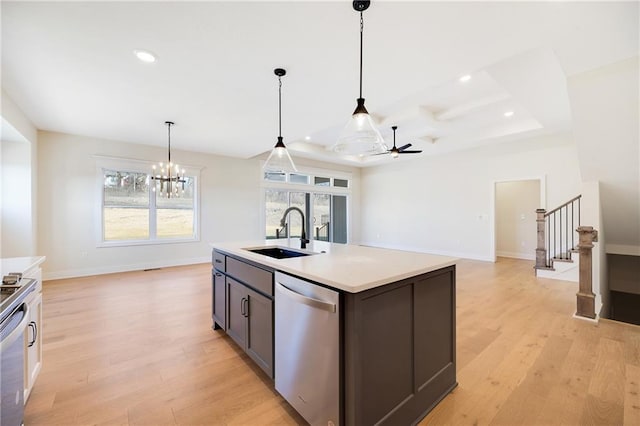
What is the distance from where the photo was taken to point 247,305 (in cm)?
212

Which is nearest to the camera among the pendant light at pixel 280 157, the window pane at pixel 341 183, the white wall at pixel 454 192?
the pendant light at pixel 280 157

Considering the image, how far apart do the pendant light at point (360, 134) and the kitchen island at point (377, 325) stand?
2.94 feet

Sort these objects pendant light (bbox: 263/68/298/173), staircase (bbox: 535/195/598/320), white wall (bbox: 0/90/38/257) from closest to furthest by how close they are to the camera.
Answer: pendant light (bbox: 263/68/298/173) < white wall (bbox: 0/90/38/257) < staircase (bbox: 535/195/598/320)

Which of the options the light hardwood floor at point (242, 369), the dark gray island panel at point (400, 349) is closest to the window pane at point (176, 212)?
the light hardwood floor at point (242, 369)

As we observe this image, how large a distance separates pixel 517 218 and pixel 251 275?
782 cm

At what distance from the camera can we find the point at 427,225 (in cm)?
776

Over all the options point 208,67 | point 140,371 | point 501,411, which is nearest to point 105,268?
point 140,371

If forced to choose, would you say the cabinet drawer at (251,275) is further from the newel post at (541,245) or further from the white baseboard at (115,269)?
the newel post at (541,245)

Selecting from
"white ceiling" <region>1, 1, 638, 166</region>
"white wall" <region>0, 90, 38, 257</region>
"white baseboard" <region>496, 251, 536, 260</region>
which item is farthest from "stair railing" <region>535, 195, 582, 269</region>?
"white wall" <region>0, 90, 38, 257</region>

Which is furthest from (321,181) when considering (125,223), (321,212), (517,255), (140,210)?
(517,255)

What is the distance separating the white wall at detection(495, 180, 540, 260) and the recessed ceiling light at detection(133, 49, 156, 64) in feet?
25.3

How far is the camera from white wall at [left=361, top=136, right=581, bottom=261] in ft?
18.3

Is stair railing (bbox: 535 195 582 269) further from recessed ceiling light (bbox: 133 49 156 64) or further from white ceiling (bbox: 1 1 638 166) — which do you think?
recessed ceiling light (bbox: 133 49 156 64)

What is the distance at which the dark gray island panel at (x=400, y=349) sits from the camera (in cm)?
128
